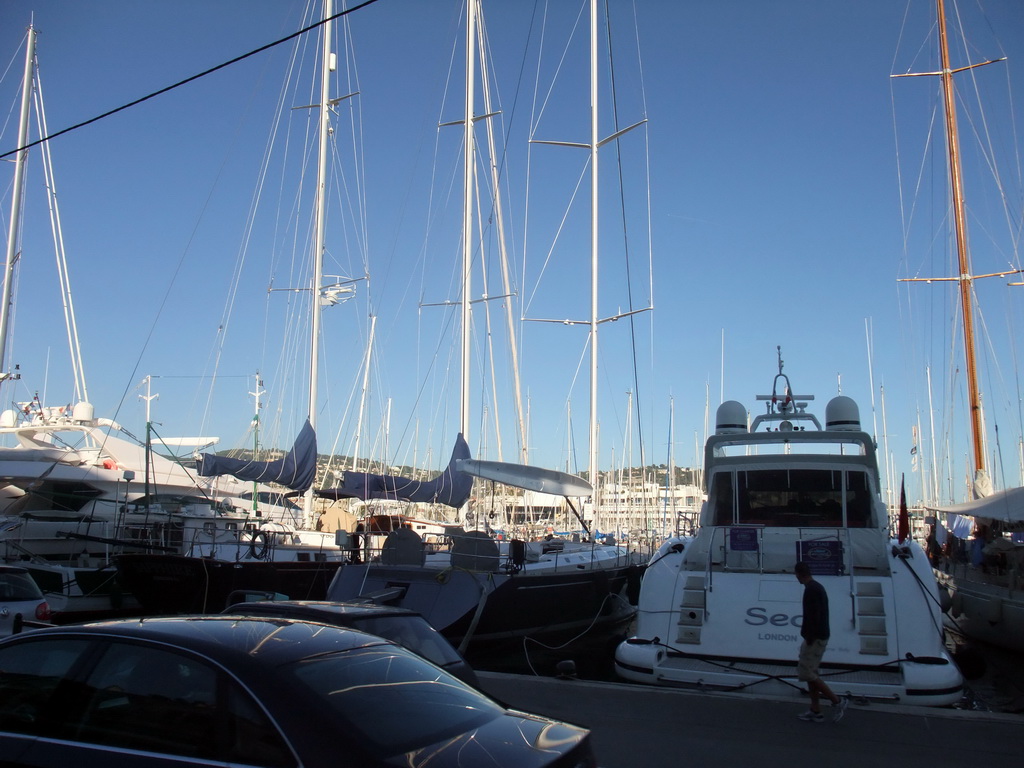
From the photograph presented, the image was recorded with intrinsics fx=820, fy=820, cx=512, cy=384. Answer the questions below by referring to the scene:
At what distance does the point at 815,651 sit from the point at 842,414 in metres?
8.27

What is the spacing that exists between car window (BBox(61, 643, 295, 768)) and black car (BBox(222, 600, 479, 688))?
233 centimetres

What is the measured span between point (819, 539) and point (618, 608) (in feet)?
29.7

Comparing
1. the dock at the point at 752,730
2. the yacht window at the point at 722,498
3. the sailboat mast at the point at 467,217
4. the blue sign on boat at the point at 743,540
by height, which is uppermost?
the sailboat mast at the point at 467,217

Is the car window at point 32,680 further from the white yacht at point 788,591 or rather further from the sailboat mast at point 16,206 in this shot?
the sailboat mast at point 16,206

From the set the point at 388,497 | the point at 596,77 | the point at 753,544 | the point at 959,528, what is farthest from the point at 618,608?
the point at 959,528

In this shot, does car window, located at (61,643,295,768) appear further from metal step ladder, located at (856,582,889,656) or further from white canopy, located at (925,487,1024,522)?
white canopy, located at (925,487,1024,522)

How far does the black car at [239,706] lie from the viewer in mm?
3486

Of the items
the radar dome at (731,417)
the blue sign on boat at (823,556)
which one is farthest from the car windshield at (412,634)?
the radar dome at (731,417)

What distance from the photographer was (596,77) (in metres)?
27.2

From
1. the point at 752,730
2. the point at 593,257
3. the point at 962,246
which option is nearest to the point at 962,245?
the point at 962,246

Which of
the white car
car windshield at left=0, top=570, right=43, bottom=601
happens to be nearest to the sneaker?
the white car

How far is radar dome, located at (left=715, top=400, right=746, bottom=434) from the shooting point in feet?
51.3

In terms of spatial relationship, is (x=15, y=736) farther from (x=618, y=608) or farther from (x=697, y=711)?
(x=618, y=608)

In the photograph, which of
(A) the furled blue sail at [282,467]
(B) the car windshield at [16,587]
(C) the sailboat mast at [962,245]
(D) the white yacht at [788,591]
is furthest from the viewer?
(C) the sailboat mast at [962,245]
